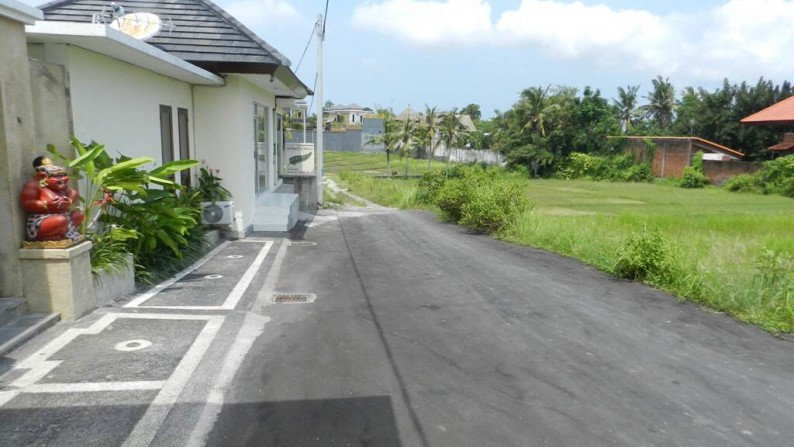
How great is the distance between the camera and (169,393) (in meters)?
3.92

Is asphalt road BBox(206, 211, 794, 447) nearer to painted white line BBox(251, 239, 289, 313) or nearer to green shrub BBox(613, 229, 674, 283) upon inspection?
painted white line BBox(251, 239, 289, 313)

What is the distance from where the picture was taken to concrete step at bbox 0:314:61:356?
444cm

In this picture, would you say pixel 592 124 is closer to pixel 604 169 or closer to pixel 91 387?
pixel 604 169

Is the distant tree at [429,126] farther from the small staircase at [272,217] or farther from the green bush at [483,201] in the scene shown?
the small staircase at [272,217]

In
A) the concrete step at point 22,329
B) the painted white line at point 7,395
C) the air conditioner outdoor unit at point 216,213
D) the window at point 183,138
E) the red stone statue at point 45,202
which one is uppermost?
the window at point 183,138

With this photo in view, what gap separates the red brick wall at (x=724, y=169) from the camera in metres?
33.4

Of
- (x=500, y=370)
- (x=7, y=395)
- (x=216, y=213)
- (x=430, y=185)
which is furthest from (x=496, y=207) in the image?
(x=7, y=395)

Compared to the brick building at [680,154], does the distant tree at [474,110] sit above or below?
above

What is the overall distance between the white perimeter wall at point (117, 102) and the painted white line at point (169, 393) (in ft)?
10.4

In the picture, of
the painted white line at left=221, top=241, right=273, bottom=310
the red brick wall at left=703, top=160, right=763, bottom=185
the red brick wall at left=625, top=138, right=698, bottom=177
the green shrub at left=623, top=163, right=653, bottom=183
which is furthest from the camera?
the green shrub at left=623, top=163, right=653, bottom=183

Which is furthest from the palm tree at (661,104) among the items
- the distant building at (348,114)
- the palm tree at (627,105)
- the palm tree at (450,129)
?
the distant building at (348,114)

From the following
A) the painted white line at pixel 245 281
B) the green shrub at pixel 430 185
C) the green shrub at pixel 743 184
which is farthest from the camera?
the green shrub at pixel 743 184

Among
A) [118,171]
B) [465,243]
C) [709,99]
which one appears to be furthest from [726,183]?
[118,171]

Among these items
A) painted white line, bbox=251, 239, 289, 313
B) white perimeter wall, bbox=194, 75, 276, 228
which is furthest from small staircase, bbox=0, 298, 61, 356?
white perimeter wall, bbox=194, 75, 276, 228
